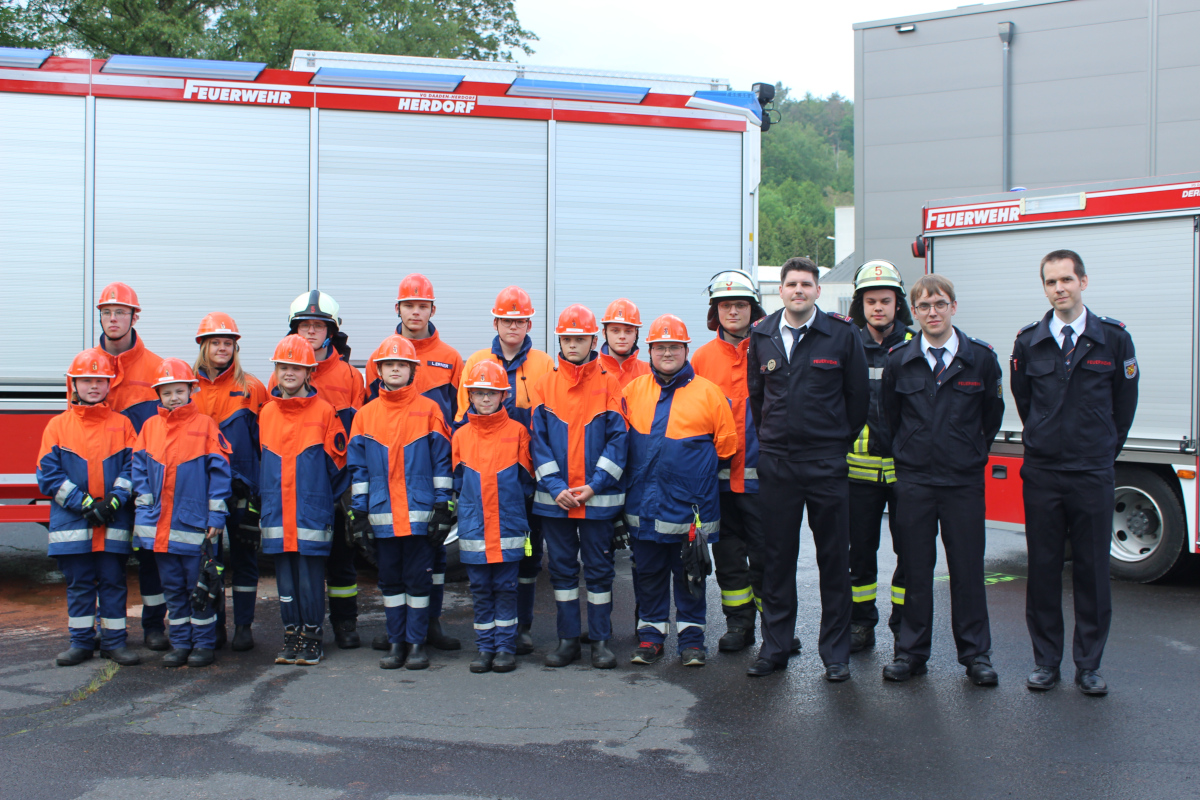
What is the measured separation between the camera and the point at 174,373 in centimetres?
532

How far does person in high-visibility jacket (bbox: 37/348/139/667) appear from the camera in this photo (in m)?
5.32

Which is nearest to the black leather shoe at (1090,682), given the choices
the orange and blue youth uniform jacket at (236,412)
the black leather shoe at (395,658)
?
the black leather shoe at (395,658)

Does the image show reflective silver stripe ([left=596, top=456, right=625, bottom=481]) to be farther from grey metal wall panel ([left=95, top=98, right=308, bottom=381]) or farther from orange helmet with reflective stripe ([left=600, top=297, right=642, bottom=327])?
grey metal wall panel ([left=95, top=98, right=308, bottom=381])

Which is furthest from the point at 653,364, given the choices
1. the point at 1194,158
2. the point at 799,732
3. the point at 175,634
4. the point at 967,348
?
the point at 1194,158

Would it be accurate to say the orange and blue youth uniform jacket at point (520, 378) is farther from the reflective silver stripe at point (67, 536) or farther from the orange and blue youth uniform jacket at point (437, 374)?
the reflective silver stripe at point (67, 536)

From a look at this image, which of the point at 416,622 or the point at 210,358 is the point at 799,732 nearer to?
the point at 416,622

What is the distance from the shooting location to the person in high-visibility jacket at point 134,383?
565cm

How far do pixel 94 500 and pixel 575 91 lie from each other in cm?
436

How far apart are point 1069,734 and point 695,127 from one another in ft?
16.7

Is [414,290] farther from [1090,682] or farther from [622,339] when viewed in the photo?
[1090,682]

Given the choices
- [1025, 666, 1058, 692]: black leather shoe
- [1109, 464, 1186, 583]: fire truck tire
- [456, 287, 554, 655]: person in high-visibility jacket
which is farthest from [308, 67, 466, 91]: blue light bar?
[1109, 464, 1186, 583]: fire truck tire

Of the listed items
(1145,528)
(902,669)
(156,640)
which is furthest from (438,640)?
(1145,528)

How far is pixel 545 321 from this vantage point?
24.2 ft

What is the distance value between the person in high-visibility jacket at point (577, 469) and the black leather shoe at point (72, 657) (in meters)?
2.50
